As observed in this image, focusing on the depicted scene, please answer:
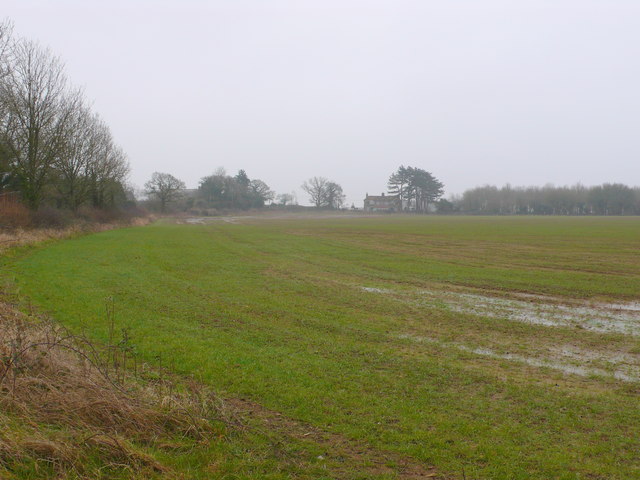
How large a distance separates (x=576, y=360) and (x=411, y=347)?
2.95 m

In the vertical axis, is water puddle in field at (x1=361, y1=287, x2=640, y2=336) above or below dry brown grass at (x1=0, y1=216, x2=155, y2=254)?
below

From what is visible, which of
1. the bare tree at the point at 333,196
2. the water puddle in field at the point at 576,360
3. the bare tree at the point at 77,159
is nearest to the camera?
the water puddle in field at the point at 576,360

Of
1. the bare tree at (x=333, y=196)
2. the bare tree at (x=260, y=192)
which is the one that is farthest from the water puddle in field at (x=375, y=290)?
the bare tree at (x=333, y=196)

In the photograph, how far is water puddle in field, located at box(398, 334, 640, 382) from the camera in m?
7.45

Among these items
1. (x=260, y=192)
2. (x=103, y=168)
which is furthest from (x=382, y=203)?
(x=103, y=168)

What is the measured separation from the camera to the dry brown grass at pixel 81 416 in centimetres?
407

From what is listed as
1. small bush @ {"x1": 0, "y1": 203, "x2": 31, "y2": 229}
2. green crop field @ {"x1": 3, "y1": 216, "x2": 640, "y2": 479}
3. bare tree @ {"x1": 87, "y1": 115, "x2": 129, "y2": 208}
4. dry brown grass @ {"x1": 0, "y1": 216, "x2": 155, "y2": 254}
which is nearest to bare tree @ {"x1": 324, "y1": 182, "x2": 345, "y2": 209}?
bare tree @ {"x1": 87, "y1": 115, "x2": 129, "y2": 208}

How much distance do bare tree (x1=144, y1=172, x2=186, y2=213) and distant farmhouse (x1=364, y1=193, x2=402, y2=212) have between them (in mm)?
72574

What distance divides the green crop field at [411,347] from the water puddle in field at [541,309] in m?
0.07

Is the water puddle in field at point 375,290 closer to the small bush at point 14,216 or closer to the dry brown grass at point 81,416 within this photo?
the dry brown grass at point 81,416

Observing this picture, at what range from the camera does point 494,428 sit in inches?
212

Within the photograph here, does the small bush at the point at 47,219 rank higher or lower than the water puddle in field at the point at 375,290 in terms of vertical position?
higher

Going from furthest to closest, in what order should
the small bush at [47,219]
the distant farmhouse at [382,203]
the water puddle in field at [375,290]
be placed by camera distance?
the distant farmhouse at [382,203] < the small bush at [47,219] < the water puddle in field at [375,290]

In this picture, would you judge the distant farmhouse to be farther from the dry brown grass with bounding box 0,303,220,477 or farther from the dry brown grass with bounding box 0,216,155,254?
the dry brown grass with bounding box 0,303,220,477
